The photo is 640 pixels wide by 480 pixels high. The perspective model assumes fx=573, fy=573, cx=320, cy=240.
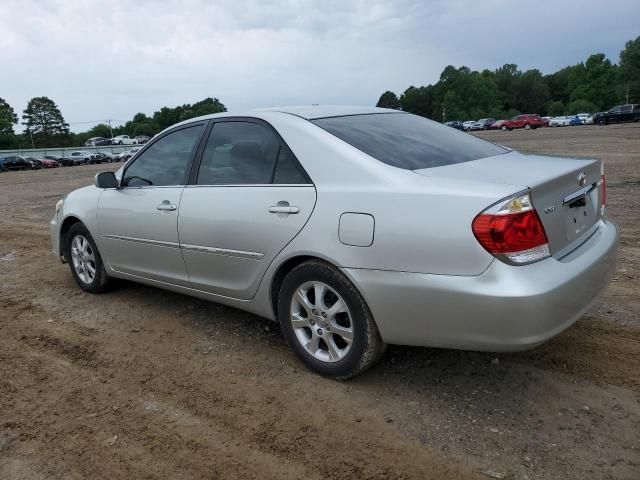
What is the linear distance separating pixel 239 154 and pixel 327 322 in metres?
1.36

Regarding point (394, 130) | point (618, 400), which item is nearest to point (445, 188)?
point (394, 130)

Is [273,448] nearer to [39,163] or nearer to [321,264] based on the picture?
[321,264]

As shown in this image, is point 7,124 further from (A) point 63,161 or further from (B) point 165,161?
(B) point 165,161

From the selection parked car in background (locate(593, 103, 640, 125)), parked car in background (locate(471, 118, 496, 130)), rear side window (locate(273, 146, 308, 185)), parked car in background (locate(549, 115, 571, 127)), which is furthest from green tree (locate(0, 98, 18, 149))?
rear side window (locate(273, 146, 308, 185))

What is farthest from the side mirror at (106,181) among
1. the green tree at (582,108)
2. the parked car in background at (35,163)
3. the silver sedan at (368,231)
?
the green tree at (582,108)

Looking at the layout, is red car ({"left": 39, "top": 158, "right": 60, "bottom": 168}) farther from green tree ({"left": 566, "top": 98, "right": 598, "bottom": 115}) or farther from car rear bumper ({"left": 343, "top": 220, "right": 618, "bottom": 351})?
green tree ({"left": 566, "top": 98, "right": 598, "bottom": 115})

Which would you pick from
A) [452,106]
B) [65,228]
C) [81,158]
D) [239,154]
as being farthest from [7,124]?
Answer: [239,154]

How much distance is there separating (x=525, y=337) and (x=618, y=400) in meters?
0.81

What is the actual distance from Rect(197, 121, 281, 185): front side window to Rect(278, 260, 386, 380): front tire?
734mm

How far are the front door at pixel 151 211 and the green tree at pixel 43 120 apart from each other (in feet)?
378

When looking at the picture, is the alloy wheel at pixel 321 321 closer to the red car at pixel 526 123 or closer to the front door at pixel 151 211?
the front door at pixel 151 211

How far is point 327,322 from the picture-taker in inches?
131

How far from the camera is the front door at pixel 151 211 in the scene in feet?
13.9

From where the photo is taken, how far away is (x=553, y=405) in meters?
3.04
